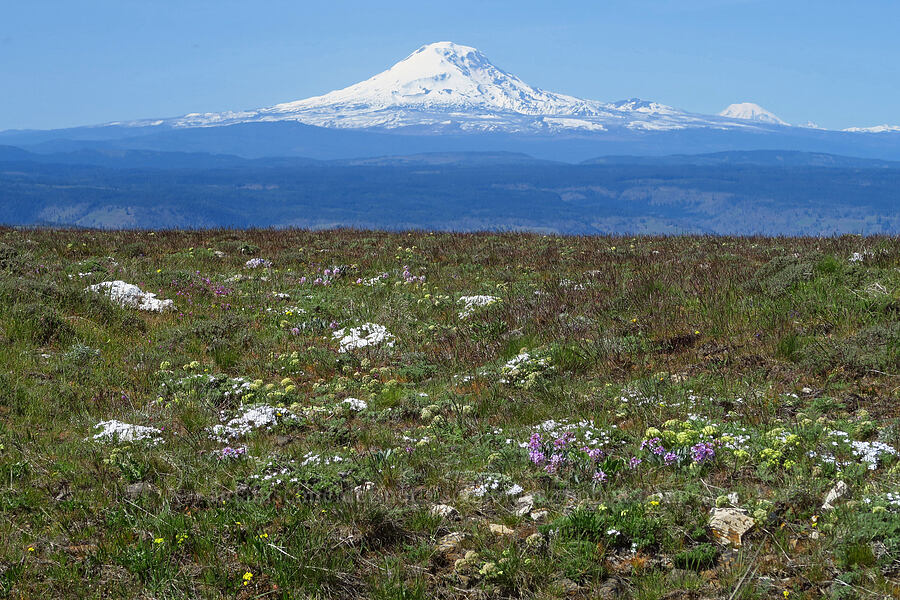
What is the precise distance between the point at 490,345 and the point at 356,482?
434cm

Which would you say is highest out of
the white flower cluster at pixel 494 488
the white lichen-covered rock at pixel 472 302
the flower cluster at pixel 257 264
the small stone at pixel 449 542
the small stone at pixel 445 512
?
the flower cluster at pixel 257 264

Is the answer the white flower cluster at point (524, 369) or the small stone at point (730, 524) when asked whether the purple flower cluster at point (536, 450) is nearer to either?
the small stone at point (730, 524)

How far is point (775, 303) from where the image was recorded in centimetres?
935

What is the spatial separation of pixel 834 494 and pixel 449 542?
8.75 ft

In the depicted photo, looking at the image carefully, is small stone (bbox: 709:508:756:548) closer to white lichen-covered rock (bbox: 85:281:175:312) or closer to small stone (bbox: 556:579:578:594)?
small stone (bbox: 556:579:578:594)

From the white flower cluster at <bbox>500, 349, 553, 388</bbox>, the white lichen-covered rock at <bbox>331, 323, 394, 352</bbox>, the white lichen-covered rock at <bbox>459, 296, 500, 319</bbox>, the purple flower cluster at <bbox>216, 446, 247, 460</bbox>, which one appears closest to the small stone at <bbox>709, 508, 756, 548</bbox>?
the white flower cluster at <bbox>500, 349, 553, 388</bbox>

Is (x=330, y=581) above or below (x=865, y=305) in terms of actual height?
below

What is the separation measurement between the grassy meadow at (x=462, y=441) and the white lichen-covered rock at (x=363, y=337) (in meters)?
0.07

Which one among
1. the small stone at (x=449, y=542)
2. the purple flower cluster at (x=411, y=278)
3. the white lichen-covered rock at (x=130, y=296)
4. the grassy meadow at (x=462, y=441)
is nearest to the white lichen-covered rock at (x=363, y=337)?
the grassy meadow at (x=462, y=441)

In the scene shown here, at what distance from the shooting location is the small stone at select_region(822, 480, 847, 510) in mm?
4379

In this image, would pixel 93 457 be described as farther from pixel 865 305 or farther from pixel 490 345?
pixel 865 305

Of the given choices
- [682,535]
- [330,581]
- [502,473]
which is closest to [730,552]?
[682,535]

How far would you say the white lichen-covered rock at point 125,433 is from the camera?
237 inches

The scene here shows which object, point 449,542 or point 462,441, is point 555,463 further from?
point 449,542
